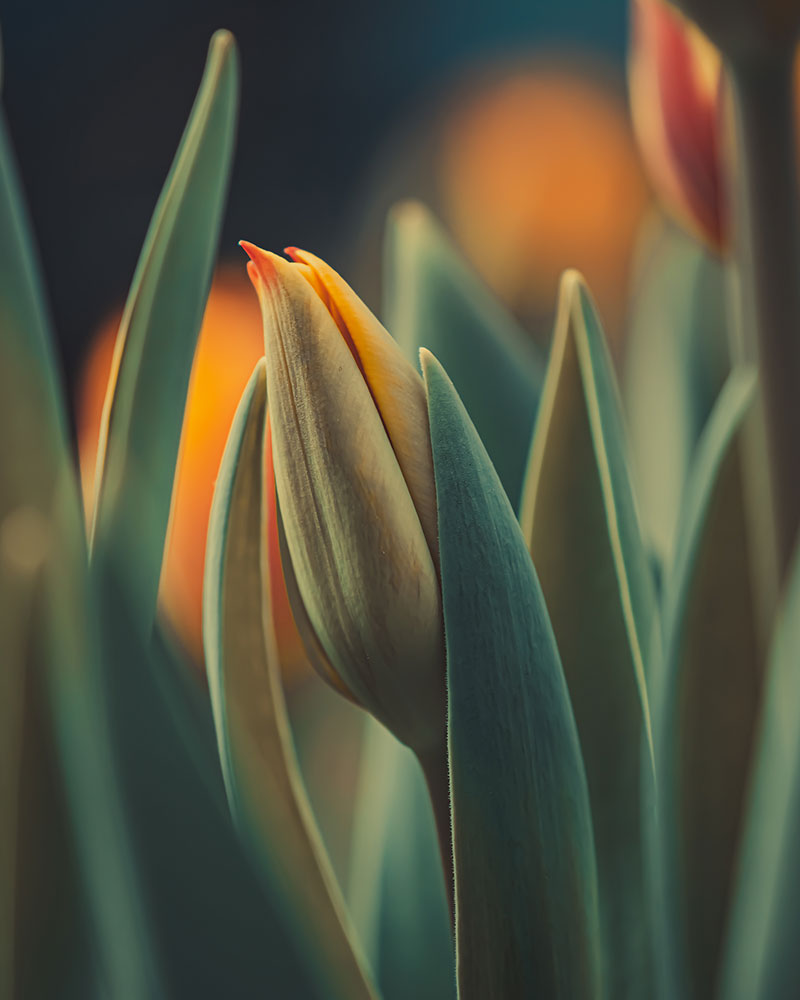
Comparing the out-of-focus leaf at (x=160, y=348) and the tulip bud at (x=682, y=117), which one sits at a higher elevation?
the tulip bud at (x=682, y=117)

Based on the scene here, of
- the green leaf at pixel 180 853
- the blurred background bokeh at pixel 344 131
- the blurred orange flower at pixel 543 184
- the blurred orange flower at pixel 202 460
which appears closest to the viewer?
the green leaf at pixel 180 853

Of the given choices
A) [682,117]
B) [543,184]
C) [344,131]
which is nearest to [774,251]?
[682,117]

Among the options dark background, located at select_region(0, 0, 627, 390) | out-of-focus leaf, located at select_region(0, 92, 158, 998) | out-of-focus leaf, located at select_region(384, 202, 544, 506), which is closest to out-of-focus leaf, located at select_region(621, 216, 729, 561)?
out-of-focus leaf, located at select_region(384, 202, 544, 506)

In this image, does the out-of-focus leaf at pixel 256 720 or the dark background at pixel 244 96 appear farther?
the dark background at pixel 244 96

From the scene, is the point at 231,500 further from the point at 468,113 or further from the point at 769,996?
the point at 468,113

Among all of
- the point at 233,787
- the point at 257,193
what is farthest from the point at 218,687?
the point at 257,193

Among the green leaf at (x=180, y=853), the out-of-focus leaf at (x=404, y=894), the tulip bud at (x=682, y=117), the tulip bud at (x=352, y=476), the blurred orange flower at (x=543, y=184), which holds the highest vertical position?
the blurred orange flower at (x=543, y=184)

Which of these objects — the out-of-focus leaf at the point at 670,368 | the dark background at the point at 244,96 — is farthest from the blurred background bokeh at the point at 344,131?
the out-of-focus leaf at the point at 670,368

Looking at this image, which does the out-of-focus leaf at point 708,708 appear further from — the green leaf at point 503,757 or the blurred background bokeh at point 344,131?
the blurred background bokeh at point 344,131

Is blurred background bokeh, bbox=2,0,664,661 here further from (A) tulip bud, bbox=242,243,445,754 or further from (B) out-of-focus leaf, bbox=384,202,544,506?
(A) tulip bud, bbox=242,243,445,754
